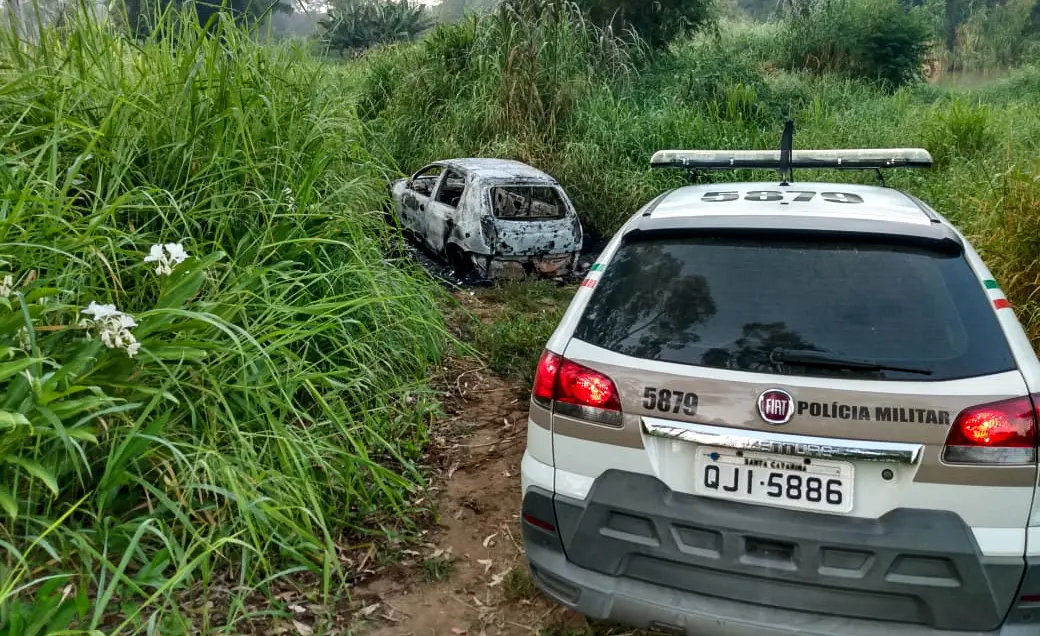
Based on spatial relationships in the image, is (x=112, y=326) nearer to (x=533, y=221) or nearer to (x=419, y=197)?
(x=533, y=221)

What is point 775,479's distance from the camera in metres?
2.20

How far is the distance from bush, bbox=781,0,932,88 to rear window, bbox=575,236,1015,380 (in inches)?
688

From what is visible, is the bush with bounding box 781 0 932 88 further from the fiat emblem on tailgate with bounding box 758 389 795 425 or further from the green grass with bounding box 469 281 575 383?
the fiat emblem on tailgate with bounding box 758 389 795 425

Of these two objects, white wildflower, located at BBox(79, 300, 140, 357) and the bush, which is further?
the bush

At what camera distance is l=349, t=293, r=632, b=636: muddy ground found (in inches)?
119

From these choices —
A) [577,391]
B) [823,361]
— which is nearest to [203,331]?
[577,391]

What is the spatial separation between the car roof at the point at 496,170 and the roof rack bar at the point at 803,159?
15.9ft

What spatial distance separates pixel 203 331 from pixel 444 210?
228 inches

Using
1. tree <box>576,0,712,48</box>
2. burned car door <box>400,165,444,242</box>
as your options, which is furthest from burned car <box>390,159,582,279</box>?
tree <box>576,0,712,48</box>

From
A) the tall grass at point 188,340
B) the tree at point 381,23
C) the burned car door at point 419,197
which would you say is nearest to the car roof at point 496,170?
the burned car door at point 419,197

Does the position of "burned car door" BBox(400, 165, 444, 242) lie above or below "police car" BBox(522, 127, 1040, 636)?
below

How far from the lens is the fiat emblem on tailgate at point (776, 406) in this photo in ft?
7.13

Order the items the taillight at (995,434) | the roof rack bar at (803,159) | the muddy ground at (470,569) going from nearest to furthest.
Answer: the taillight at (995,434)
the muddy ground at (470,569)
the roof rack bar at (803,159)

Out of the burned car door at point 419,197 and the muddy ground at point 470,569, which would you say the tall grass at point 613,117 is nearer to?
the burned car door at point 419,197
